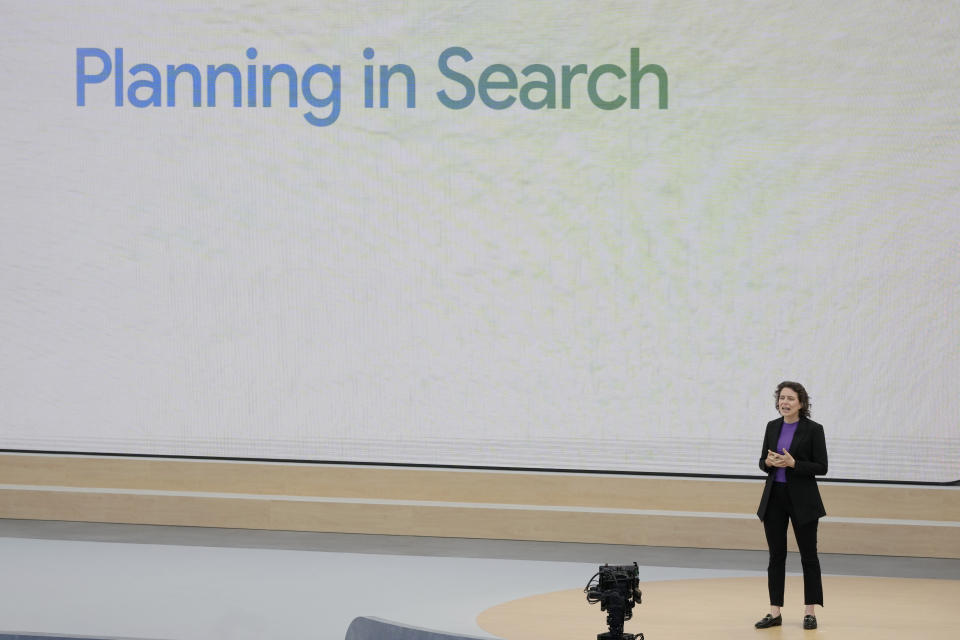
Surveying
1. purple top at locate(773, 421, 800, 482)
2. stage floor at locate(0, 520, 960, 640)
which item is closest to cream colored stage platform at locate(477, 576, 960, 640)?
stage floor at locate(0, 520, 960, 640)

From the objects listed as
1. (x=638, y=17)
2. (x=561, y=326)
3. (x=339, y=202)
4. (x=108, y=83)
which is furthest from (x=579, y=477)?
(x=108, y=83)

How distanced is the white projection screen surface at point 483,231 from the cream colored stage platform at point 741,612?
1.26 metres

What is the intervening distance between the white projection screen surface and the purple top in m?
2.27

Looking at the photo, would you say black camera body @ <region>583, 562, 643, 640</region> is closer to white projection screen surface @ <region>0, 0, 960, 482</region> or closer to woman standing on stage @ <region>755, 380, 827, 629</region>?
woman standing on stage @ <region>755, 380, 827, 629</region>

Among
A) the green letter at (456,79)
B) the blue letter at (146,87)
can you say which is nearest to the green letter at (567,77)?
the green letter at (456,79)

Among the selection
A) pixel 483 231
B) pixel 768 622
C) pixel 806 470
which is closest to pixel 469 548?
pixel 483 231

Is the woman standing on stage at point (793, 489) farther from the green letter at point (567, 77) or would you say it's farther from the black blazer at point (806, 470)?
the green letter at point (567, 77)

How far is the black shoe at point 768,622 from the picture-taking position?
22.7 feet

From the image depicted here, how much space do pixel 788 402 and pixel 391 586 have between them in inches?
104

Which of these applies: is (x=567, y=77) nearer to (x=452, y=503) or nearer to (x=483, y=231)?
(x=483, y=231)

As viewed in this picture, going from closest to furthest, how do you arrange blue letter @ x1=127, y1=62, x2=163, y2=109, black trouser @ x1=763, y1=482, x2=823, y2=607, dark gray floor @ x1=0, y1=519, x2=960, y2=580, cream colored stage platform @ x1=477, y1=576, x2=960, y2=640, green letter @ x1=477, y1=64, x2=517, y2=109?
cream colored stage platform @ x1=477, y1=576, x2=960, y2=640, black trouser @ x1=763, y1=482, x2=823, y2=607, dark gray floor @ x1=0, y1=519, x2=960, y2=580, green letter @ x1=477, y1=64, x2=517, y2=109, blue letter @ x1=127, y1=62, x2=163, y2=109

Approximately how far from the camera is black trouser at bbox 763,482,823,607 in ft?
22.6

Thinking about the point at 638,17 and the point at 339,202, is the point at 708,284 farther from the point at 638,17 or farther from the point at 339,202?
the point at 339,202

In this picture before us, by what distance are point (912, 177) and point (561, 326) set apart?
8.20 feet
